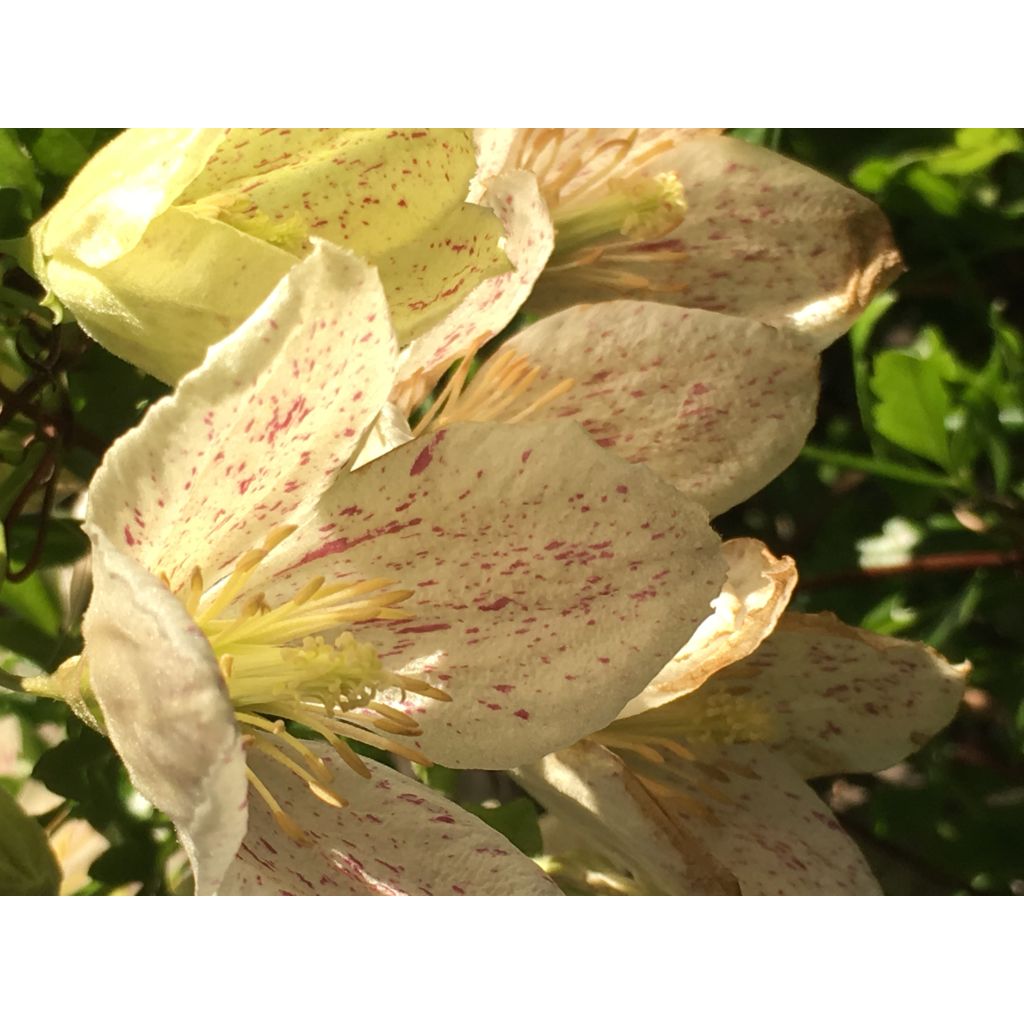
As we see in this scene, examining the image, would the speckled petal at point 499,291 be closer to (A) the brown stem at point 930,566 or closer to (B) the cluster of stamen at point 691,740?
(B) the cluster of stamen at point 691,740

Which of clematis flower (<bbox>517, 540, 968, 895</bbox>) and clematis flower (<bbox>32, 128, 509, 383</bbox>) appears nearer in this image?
clematis flower (<bbox>32, 128, 509, 383</bbox>)

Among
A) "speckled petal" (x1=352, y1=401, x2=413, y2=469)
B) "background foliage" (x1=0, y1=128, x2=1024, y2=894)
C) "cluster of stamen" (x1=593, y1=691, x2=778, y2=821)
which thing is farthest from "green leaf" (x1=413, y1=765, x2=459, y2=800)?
"speckled petal" (x1=352, y1=401, x2=413, y2=469)

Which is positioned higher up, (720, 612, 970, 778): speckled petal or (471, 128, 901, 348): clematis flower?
(471, 128, 901, 348): clematis flower

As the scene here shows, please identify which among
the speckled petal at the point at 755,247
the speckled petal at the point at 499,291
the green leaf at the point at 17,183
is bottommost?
the speckled petal at the point at 755,247

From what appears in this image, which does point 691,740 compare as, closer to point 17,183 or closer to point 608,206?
point 608,206

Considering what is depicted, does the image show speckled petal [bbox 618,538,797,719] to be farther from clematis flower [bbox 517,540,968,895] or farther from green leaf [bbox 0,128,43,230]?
green leaf [bbox 0,128,43,230]

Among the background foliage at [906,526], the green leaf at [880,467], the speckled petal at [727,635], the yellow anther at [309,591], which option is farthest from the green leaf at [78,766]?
the green leaf at [880,467]

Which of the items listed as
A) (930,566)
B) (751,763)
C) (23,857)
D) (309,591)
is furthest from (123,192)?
(930,566)
